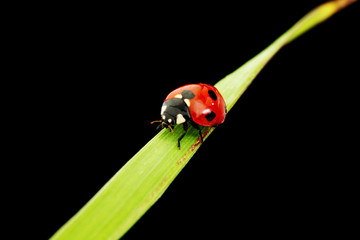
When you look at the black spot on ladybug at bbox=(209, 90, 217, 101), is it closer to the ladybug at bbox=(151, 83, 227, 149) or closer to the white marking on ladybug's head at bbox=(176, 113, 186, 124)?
the ladybug at bbox=(151, 83, 227, 149)

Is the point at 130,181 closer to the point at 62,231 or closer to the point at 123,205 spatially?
the point at 123,205

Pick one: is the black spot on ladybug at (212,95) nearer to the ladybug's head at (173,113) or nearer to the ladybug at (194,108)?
the ladybug at (194,108)

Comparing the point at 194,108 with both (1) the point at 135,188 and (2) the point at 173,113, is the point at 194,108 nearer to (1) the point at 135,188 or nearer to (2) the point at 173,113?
(2) the point at 173,113

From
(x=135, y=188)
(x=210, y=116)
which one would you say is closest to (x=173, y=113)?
(x=210, y=116)

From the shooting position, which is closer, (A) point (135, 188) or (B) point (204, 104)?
(A) point (135, 188)

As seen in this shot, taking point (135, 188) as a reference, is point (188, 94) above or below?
above

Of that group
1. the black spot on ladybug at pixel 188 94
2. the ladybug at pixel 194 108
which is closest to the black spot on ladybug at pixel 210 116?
the ladybug at pixel 194 108

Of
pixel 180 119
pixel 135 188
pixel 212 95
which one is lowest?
pixel 135 188

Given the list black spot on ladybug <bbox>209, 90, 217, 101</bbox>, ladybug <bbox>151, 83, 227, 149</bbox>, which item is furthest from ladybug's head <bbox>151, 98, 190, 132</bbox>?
black spot on ladybug <bbox>209, 90, 217, 101</bbox>
